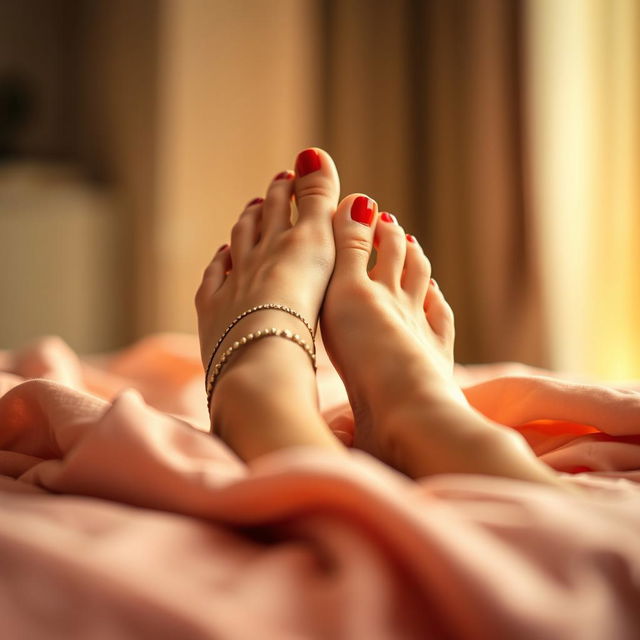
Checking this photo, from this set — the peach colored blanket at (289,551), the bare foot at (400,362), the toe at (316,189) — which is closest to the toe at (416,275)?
the bare foot at (400,362)

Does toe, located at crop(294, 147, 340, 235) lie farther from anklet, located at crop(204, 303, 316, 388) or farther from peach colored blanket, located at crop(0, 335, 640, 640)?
peach colored blanket, located at crop(0, 335, 640, 640)

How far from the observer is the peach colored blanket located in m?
0.33

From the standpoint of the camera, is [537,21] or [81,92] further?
[81,92]

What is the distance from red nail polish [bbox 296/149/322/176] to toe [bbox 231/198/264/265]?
0.08 meters

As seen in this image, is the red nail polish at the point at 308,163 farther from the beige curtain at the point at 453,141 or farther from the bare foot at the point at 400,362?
the beige curtain at the point at 453,141

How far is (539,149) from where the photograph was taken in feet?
7.60

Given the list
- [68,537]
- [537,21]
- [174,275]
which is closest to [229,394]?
[68,537]

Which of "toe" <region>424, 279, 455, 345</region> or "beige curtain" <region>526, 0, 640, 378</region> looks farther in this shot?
"beige curtain" <region>526, 0, 640, 378</region>

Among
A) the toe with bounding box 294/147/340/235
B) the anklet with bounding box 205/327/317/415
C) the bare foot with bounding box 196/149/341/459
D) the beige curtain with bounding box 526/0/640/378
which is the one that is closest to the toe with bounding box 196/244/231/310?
the bare foot with bounding box 196/149/341/459

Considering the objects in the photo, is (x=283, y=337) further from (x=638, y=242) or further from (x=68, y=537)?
(x=638, y=242)

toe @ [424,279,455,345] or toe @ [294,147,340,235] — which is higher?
toe @ [294,147,340,235]

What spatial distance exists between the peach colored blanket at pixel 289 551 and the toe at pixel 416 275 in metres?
0.49

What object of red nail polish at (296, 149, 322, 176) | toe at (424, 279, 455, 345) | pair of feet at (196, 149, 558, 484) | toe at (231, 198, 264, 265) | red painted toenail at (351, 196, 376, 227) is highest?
red nail polish at (296, 149, 322, 176)

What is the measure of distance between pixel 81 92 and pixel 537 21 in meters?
1.81
